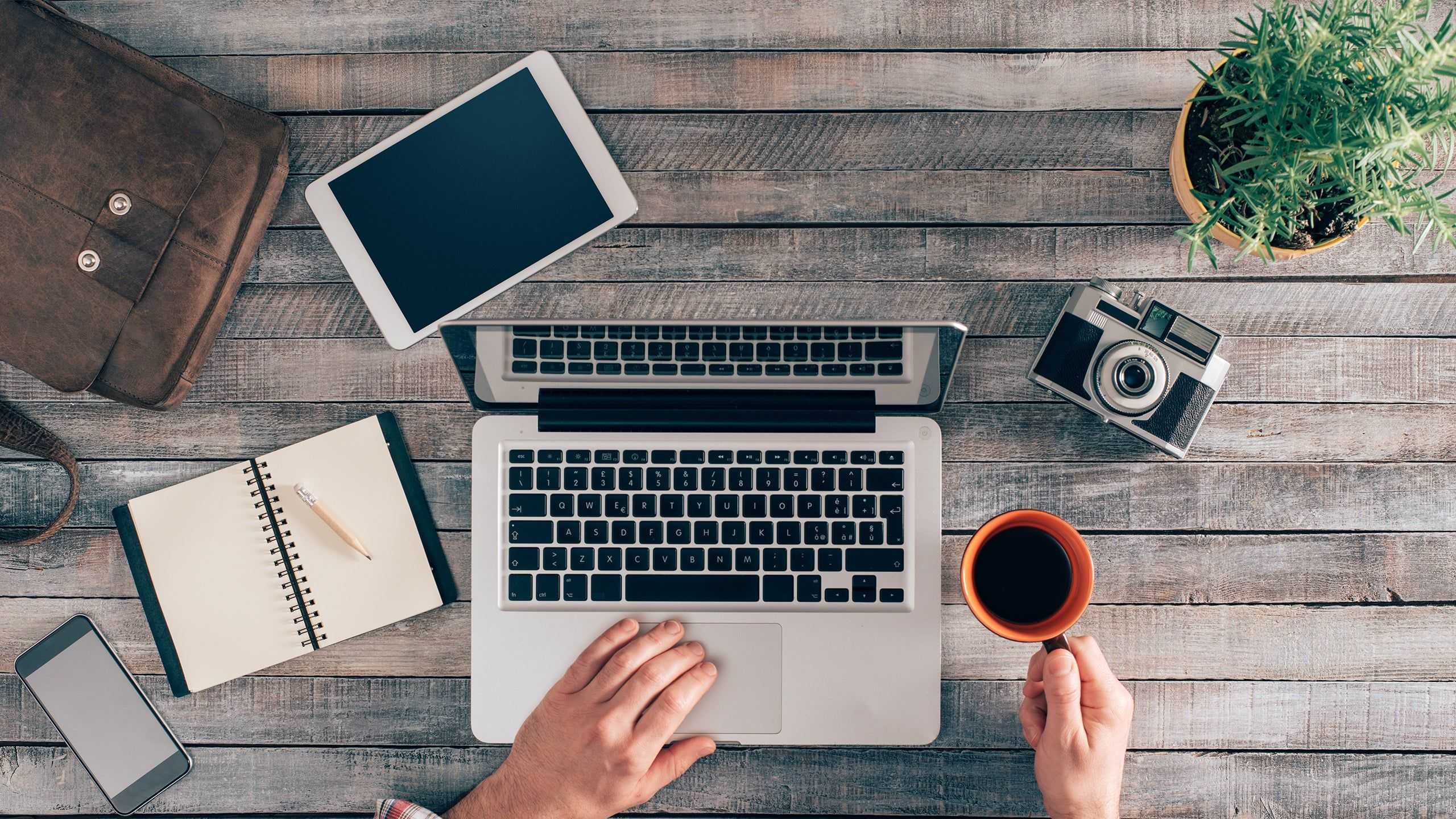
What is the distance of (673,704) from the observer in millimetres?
1001

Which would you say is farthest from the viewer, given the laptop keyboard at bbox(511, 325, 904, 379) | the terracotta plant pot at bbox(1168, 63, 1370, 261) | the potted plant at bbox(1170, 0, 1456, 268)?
the laptop keyboard at bbox(511, 325, 904, 379)

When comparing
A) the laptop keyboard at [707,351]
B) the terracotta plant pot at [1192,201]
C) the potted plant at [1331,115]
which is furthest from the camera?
the laptop keyboard at [707,351]

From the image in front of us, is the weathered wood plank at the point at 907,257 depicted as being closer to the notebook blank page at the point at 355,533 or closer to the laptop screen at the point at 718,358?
the laptop screen at the point at 718,358

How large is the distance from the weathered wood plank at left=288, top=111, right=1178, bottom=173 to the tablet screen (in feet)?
0.18

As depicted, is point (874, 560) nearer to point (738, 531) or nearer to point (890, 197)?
point (738, 531)

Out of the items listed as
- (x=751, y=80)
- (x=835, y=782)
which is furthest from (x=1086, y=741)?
(x=751, y=80)

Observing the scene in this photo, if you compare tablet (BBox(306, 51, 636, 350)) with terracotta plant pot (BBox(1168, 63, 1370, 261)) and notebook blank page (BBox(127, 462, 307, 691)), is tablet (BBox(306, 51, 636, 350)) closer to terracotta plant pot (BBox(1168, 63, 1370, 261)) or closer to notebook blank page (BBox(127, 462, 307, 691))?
notebook blank page (BBox(127, 462, 307, 691))

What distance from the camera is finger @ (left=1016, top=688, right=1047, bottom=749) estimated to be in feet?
3.31

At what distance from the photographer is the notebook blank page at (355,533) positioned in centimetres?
107

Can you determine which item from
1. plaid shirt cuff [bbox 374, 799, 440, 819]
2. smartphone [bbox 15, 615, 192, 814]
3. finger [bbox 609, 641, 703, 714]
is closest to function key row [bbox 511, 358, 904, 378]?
finger [bbox 609, 641, 703, 714]

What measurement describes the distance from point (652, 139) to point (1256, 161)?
66cm

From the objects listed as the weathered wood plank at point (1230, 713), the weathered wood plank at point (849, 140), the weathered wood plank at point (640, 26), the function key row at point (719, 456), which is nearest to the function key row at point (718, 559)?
the function key row at point (719, 456)

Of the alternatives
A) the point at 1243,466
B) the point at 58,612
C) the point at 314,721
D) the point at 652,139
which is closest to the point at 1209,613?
the point at 1243,466

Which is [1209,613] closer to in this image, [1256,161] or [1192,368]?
[1192,368]
